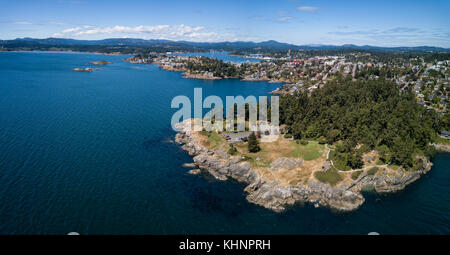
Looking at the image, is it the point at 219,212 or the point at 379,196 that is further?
the point at 379,196

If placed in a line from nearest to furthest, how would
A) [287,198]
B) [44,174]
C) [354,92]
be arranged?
[287,198] → [44,174] → [354,92]

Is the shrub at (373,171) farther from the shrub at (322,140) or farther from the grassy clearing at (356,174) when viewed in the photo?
the shrub at (322,140)

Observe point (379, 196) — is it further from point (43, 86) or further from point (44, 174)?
point (43, 86)

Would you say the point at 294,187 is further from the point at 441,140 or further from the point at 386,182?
the point at 441,140

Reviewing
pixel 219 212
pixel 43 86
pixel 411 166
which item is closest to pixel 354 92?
pixel 411 166

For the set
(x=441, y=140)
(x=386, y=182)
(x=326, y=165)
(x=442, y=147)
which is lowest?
(x=386, y=182)

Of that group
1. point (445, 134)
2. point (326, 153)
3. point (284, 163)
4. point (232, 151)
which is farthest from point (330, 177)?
point (445, 134)
